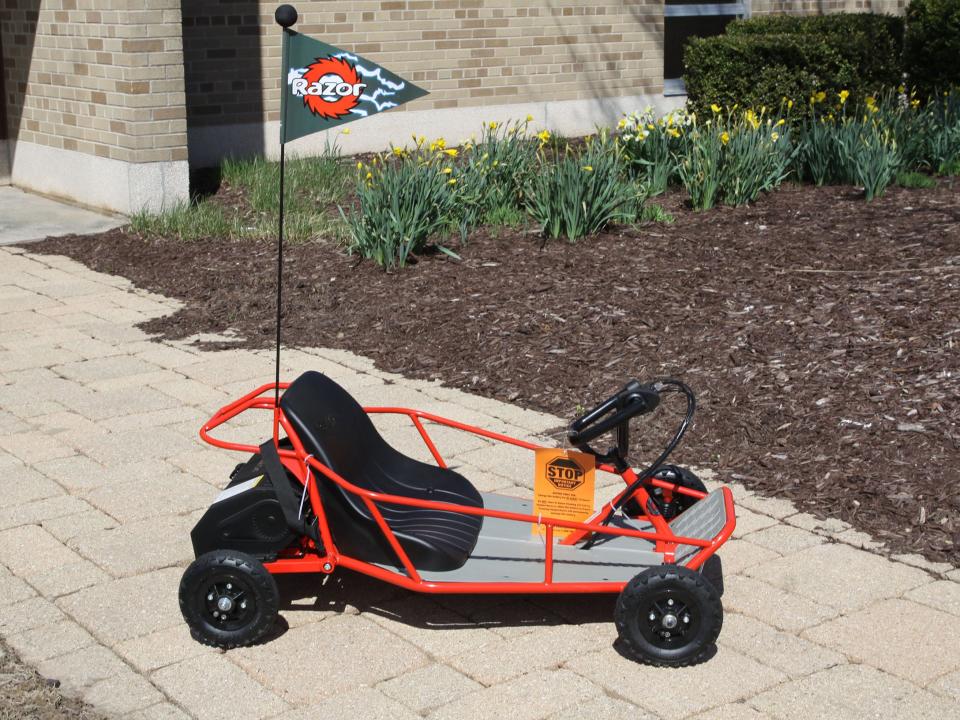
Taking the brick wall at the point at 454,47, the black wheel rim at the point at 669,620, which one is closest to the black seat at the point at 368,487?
the black wheel rim at the point at 669,620

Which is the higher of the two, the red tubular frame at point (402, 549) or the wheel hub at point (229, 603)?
the red tubular frame at point (402, 549)

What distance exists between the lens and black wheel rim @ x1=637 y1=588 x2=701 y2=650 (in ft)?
12.2

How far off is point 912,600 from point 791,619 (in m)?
0.44

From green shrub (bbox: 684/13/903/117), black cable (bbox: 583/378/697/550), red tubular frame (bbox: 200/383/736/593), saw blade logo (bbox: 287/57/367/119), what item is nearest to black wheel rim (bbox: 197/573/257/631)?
red tubular frame (bbox: 200/383/736/593)

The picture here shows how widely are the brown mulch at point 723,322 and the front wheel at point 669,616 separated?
117cm

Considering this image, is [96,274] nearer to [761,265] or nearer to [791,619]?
[761,265]

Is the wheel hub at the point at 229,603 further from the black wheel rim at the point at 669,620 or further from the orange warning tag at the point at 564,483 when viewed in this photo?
the black wheel rim at the point at 669,620

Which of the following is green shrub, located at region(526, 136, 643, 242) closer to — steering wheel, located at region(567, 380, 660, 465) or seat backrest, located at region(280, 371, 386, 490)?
seat backrest, located at region(280, 371, 386, 490)

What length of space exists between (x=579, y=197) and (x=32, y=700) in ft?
18.2

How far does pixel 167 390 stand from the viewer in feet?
21.2

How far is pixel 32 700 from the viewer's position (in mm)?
3562

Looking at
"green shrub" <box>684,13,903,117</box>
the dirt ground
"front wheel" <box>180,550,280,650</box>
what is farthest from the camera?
"green shrub" <box>684,13,903,117</box>

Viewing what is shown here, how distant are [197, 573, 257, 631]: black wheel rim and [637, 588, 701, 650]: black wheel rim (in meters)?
1.20

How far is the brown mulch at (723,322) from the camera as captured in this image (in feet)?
17.0
